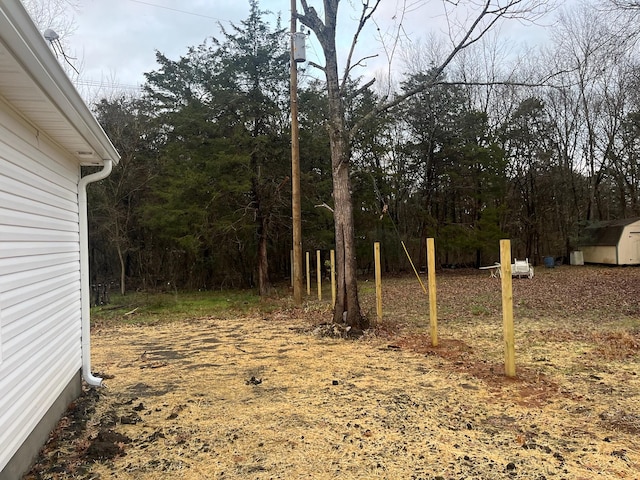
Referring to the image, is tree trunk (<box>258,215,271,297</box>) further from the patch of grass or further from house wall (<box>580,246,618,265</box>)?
house wall (<box>580,246,618,265</box>)

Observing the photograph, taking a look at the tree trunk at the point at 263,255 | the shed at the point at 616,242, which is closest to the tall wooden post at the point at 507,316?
the tree trunk at the point at 263,255

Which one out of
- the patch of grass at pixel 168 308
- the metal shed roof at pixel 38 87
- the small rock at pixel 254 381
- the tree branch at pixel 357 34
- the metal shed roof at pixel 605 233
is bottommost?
the patch of grass at pixel 168 308

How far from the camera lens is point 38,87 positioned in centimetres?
217

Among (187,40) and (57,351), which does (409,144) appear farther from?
(57,351)

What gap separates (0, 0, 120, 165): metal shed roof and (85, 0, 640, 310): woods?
178 inches

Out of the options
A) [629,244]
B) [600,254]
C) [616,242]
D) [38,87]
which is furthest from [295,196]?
[600,254]

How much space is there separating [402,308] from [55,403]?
7.38 metres

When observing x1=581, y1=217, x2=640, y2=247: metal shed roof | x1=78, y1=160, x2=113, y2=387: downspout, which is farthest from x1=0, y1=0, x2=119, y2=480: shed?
x1=581, y1=217, x2=640, y2=247: metal shed roof

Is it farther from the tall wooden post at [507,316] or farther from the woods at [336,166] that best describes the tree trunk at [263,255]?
the tall wooden post at [507,316]

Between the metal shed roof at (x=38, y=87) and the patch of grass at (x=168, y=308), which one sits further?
the patch of grass at (x=168, y=308)

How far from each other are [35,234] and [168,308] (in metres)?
9.15

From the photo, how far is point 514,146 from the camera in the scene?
21031 mm

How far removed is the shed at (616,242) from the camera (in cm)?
1809

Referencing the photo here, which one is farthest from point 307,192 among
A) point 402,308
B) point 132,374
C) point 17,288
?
point 17,288
